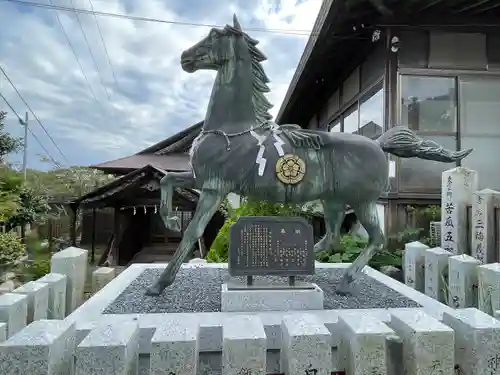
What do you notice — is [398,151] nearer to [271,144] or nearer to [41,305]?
[271,144]

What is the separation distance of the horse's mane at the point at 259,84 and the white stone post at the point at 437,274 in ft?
9.03

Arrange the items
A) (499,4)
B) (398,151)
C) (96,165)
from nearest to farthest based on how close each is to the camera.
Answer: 1. (398,151)
2. (499,4)
3. (96,165)

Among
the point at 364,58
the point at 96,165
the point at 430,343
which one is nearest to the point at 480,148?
the point at 364,58

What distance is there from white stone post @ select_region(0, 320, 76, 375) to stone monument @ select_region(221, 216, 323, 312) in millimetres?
1522

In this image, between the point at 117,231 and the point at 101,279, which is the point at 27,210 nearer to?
the point at 117,231

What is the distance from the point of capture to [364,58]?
7.97 m

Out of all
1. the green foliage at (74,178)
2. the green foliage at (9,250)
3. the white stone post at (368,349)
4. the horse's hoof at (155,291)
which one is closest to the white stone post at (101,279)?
the horse's hoof at (155,291)

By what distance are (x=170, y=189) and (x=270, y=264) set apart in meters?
1.22

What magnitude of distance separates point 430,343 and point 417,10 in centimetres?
674

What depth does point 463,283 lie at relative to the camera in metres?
3.68

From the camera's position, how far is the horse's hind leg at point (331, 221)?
3.83 meters

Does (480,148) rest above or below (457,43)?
below

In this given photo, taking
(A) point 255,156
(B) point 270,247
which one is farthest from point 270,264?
(A) point 255,156

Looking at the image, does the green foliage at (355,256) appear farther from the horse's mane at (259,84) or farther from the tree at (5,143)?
the tree at (5,143)
